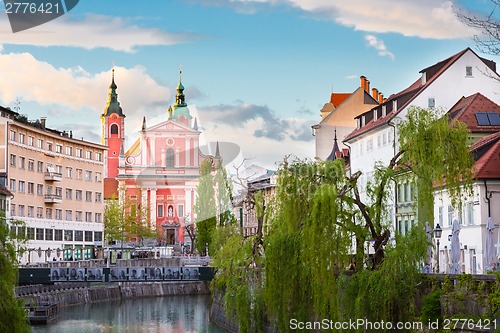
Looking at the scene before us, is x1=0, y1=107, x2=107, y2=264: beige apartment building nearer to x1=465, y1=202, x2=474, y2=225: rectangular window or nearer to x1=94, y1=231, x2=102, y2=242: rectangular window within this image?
x1=94, y1=231, x2=102, y2=242: rectangular window

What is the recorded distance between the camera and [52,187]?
359 ft

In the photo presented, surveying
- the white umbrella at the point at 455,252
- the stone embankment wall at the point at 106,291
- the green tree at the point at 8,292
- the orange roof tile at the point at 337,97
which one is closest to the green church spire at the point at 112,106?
the orange roof tile at the point at 337,97

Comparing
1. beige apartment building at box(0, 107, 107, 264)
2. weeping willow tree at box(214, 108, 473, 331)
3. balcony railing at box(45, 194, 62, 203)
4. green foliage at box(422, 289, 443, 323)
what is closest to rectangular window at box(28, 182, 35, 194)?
beige apartment building at box(0, 107, 107, 264)

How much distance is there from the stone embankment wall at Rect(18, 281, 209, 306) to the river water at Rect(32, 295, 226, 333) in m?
1.15

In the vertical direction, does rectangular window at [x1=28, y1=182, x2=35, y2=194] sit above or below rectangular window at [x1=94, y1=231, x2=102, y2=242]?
above

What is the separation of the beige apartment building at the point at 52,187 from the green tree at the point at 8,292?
52050 millimetres

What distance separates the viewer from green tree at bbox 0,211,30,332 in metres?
38.9

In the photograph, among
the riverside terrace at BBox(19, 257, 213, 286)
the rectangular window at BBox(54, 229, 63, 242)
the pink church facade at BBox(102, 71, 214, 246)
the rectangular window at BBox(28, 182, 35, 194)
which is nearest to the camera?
the riverside terrace at BBox(19, 257, 213, 286)

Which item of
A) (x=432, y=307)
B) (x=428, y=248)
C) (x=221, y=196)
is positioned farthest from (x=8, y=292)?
(x=221, y=196)

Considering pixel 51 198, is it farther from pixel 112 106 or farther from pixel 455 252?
pixel 455 252

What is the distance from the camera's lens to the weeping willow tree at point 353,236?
113ft

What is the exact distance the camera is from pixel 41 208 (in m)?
106

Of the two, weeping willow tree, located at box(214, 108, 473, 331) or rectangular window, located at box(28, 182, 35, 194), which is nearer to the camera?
weeping willow tree, located at box(214, 108, 473, 331)

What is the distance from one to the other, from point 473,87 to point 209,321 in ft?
74.7
